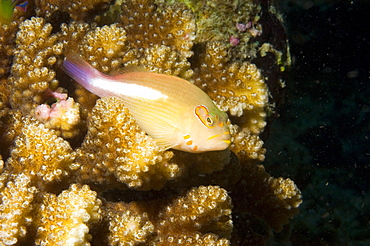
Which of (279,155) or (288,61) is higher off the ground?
→ (288,61)

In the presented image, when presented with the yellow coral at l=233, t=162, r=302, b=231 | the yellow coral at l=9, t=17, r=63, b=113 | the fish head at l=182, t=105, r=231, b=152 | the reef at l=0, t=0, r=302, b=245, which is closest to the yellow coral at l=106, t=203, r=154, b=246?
the reef at l=0, t=0, r=302, b=245

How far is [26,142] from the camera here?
2320 millimetres

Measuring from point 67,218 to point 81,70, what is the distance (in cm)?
140

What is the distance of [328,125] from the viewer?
27.4 ft

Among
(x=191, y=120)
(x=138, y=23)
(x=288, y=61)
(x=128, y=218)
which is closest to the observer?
(x=128, y=218)

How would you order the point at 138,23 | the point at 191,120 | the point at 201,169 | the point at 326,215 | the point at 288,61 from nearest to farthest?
the point at 191,120 < the point at 201,169 < the point at 138,23 < the point at 288,61 < the point at 326,215

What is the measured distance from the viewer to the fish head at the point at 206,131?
7.80 feet

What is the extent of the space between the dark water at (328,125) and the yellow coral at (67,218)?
6.98 m

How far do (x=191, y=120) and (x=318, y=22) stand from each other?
7.78 m

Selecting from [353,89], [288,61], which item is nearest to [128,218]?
[288,61]

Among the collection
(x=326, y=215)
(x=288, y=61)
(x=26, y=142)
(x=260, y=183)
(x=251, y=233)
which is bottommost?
(x=326, y=215)

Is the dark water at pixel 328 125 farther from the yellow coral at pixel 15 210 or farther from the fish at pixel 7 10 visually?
the yellow coral at pixel 15 210

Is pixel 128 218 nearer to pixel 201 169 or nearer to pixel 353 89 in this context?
pixel 201 169

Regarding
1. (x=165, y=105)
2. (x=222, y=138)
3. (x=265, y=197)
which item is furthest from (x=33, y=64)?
(x=265, y=197)
